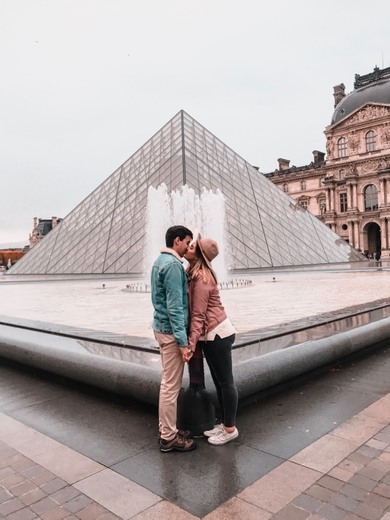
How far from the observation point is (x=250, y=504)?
2113 mm

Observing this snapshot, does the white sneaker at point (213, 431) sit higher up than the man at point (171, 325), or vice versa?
the man at point (171, 325)

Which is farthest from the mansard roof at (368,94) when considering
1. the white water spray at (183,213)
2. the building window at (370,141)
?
the white water spray at (183,213)

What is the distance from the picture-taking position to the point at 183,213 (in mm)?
22766

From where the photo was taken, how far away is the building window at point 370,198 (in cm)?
4984

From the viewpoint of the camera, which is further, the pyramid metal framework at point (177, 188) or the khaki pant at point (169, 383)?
the pyramid metal framework at point (177, 188)

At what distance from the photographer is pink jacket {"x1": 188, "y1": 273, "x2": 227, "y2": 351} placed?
8.93ft

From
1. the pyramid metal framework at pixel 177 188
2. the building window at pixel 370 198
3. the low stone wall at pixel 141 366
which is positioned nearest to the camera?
the low stone wall at pixel 141 366

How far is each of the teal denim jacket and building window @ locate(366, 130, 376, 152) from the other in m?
52.6

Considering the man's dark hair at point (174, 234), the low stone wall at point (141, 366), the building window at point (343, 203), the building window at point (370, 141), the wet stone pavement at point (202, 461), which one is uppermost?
the building window at point (370, 141)

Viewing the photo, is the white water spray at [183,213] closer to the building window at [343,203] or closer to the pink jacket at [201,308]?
the pink jacket at [201,308]

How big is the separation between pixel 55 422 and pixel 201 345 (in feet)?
4.20

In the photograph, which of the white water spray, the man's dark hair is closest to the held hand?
the man's dark hair

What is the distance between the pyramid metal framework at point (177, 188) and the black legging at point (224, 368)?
19861 millimetres

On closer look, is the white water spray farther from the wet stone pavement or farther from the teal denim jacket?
the teal denim jacket
